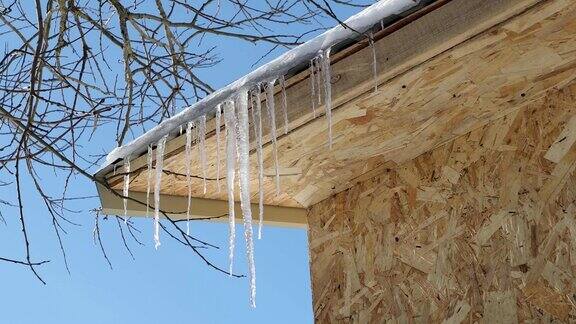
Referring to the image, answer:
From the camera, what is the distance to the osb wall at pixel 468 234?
3.17 meters

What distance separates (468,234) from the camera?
3402 mm

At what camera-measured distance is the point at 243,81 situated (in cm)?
341

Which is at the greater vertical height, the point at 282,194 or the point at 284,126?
the point at 284,126

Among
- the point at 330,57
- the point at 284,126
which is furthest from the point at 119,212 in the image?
the point at 330,57

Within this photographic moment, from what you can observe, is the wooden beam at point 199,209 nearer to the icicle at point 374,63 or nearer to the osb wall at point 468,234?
the osb wall at point 468,234

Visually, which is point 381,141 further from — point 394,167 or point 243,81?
point 243,81

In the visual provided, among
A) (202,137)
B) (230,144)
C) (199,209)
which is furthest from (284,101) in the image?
(199,209)

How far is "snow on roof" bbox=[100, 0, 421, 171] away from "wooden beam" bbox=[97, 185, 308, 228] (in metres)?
0.43

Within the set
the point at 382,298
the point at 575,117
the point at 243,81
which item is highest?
the point at 243,81

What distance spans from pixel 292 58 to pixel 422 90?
18.4 inches

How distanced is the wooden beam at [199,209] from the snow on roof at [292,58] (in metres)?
0.43

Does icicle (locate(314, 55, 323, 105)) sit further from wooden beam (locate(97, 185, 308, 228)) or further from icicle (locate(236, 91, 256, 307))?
wooden beam (locate(97, 185, 308, 228))

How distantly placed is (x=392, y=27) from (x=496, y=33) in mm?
339

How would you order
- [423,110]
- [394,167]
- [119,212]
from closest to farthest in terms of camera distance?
1. [423,110]
2. [394,167]
3. [119,212]
